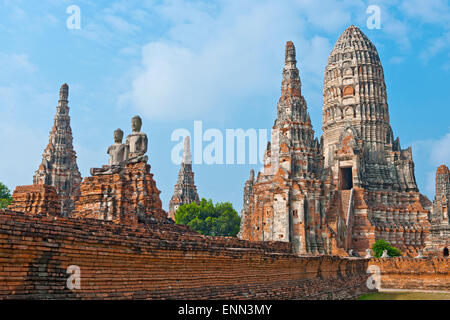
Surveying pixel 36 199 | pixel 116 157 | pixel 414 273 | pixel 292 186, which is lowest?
pixel 414 273

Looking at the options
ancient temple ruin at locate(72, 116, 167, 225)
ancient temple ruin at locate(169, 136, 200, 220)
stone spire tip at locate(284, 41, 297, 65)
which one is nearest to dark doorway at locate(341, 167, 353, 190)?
stone spire tip at locate(284, 41, 297, 65)

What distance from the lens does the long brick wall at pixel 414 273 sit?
2984cm

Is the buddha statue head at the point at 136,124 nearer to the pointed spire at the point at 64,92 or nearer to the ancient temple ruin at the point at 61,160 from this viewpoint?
the ancient temple ruin at the point at 61,160

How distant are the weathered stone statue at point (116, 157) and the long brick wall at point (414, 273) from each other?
19.0 m

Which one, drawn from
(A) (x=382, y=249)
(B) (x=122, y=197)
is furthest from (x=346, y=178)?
(B) (x=122, y=197)

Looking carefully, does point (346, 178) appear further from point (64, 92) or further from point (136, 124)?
point (136, 124)

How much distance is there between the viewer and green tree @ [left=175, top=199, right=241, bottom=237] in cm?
6556

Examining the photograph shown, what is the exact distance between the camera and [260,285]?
47.4ft

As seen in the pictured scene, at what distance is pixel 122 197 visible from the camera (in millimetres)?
16516

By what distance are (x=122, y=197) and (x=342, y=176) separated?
44.1m

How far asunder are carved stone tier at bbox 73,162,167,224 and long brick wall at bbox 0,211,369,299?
986mm
